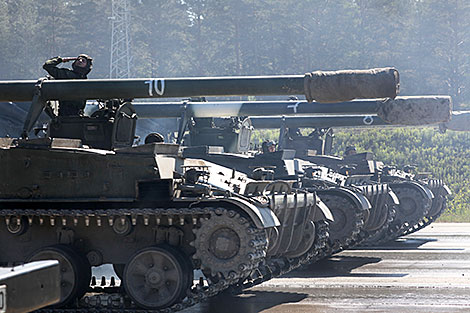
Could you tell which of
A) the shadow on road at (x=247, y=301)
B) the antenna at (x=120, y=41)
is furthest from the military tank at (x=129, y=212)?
the antenna at (x=120, y=41)

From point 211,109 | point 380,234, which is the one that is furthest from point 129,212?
point 380,234

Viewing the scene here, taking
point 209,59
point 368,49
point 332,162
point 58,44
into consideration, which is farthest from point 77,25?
point 332,162

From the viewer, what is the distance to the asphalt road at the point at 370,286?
12.2m

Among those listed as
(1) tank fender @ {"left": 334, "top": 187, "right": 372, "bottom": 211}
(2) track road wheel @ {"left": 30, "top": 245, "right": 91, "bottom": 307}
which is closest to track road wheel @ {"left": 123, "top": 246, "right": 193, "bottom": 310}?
(2) track road wheel @ {"left": 30, "top": 245, "right": 91, "bottom": 307}

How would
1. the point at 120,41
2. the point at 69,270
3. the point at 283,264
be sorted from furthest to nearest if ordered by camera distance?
the point at 120,41 < the point at 283,264 < the point at 69,270

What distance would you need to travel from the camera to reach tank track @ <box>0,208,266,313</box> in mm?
11469

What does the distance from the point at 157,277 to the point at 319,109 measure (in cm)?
770

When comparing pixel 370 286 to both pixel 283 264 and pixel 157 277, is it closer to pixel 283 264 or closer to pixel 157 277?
pixel 283 264

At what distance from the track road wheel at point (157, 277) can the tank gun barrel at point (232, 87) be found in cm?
187

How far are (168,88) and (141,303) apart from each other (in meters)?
2.53

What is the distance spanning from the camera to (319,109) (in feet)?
60.8

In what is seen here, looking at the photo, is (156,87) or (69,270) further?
(69,270)

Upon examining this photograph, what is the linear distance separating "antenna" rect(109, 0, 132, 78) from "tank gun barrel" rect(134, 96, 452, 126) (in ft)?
110

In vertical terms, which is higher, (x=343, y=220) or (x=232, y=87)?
(x=232, y=87)
